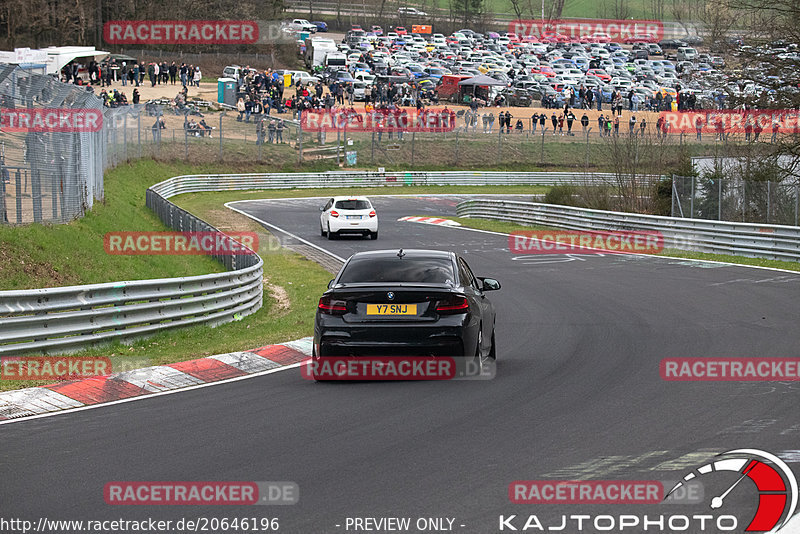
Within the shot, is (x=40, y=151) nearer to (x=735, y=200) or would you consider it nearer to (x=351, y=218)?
(x=351, y=218)

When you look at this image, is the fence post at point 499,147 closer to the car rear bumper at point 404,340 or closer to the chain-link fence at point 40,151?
the chain-link fence at point 40,151

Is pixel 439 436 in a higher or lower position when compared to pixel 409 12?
lower

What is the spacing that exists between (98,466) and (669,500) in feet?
12.7

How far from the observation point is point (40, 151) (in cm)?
1748

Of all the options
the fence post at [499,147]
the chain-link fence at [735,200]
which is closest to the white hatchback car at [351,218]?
the chain-link fence at [735,200]

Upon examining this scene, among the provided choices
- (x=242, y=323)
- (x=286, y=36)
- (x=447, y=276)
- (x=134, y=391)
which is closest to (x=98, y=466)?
(x=134, y=391)

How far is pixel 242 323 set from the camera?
659 inches

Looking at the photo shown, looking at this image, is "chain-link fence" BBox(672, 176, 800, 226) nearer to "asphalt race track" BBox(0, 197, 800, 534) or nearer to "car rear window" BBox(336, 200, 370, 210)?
"car rear window" BBox(336, 200, 370, 210)

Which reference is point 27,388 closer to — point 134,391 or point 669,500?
point 134,391

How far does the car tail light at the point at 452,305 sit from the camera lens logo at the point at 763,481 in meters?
3.54

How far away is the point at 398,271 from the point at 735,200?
2039 centimetres

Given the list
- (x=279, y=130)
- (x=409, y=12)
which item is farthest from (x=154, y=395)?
(x=409, y=12)

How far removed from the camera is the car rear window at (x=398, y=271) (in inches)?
422

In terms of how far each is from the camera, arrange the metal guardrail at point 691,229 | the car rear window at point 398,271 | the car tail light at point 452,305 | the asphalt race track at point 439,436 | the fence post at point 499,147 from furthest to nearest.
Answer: the fence post at point 499,147, the metal guardrail at point 691,229, the car rear window at point 398,271, the car tail light at point 452,305, the asphalt race track at point 439,436
